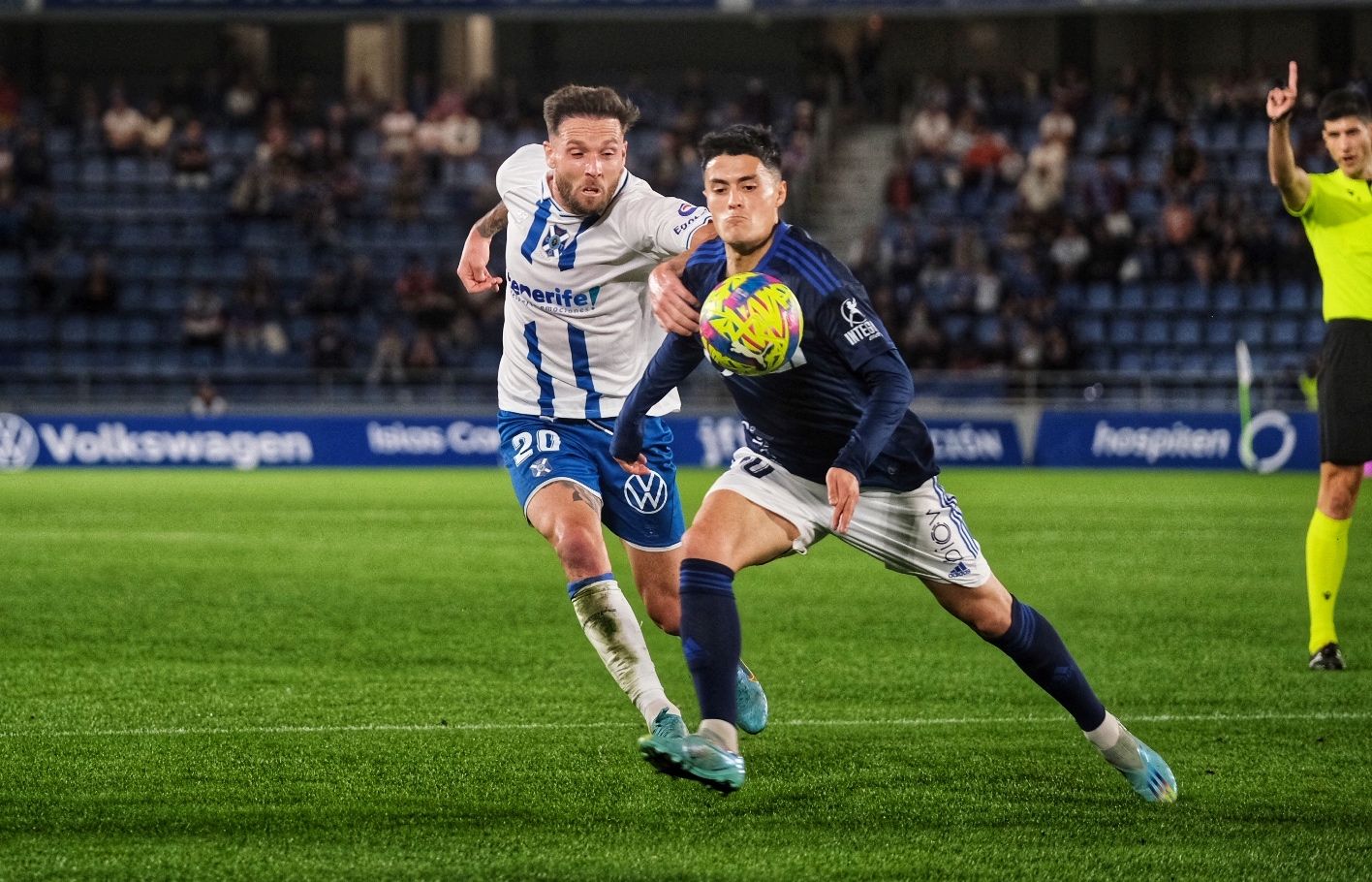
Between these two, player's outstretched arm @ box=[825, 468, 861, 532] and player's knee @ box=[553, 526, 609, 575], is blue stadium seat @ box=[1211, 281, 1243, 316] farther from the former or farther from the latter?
player's outstretched arm @ box=[825, 468, 861, 532]

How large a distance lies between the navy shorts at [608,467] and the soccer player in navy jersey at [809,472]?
3.01 ft

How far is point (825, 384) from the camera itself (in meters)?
5.50

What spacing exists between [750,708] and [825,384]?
1539 mm

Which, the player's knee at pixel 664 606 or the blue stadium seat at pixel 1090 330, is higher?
the player's knee at pixel 664 606

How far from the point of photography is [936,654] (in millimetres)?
8680

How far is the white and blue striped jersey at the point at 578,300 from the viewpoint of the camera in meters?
6.72

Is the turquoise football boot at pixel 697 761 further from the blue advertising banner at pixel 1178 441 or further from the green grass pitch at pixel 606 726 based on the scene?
the blue advertising banner at pixel 1178 441

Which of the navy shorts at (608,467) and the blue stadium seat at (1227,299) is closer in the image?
the navy shorts at (608,467)

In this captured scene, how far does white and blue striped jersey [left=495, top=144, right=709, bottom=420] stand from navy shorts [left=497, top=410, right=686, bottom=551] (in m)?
0.06

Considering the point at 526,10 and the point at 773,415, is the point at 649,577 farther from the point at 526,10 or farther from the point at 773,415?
the point at 526,10

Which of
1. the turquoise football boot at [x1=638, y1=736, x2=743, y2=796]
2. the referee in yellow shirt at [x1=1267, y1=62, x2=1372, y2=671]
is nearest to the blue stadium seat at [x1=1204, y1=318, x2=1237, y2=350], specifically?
the referee in yellow shirt at [x1=1267, y1=62, x2=1372, y2=671]

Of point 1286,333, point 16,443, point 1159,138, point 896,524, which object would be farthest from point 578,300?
point 1159,138

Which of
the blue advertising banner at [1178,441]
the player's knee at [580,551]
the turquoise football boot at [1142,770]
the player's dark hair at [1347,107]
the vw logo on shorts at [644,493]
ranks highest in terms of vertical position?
the player's dark hair at [1347,107]

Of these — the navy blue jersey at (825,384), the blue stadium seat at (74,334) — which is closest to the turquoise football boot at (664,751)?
the navy blue jersey at (825,384)
